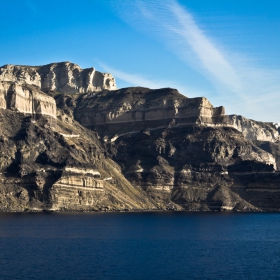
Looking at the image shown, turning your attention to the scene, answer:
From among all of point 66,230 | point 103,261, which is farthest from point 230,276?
point 66,230

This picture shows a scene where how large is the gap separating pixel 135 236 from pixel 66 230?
19774mm

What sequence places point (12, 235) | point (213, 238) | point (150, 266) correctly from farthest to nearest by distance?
point (213, 238)
point (12, 235)
point (150, 266)

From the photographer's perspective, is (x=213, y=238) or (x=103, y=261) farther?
(x=213, y=238)

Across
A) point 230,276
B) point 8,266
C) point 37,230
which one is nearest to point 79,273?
point 8,266

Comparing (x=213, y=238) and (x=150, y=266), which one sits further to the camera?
(x=213, y=238)

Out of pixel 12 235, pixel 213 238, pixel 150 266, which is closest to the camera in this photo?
pixel 150 266

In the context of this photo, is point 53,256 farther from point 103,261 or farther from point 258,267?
point 258,267

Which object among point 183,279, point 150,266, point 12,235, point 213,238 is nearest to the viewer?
point 183,279

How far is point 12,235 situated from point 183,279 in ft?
221

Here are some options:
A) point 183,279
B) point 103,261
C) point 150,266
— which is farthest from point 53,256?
point 183,279

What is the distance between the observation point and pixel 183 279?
120750 millimetres

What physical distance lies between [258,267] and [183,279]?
21.6 metres

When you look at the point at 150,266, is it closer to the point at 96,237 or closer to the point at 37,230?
the point at 96,237

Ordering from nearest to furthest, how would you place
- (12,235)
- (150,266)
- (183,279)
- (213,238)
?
(183,279), (150,266), (12,235), (213,238)
